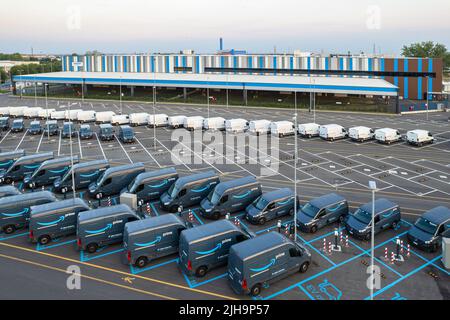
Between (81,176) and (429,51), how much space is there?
114 metres

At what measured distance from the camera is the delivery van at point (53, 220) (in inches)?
789

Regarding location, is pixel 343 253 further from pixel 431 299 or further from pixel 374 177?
pixel 374 177

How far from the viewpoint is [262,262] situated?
15.8m

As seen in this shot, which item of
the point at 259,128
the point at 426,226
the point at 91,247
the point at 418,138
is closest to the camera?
the point at 91,247

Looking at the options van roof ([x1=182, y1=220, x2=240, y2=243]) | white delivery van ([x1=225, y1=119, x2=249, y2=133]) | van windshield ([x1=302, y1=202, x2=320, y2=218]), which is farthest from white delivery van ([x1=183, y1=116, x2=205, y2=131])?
van roof ([x1=182, y1=220, x2=240, y2=243])

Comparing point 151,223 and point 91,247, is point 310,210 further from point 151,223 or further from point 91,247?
point 91,247

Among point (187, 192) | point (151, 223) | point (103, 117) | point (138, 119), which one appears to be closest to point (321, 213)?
point (187, 192)

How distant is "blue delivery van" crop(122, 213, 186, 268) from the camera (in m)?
17.7


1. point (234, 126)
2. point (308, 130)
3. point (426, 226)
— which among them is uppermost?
point (234, 126)

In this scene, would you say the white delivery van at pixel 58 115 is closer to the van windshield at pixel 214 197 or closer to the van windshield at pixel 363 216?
the van windshield at pixel 214 197

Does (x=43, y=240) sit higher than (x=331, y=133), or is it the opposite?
(x=331, y=133)

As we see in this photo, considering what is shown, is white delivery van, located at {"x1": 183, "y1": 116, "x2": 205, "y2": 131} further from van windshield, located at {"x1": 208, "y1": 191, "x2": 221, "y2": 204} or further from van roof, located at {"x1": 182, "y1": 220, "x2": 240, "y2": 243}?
van roof, located at {"x1": 182, "y1": 220, "x2": 240, "y2": 243}

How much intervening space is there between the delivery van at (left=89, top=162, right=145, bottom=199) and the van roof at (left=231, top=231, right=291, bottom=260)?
12899 millimetres

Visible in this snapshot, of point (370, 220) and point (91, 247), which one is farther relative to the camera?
point (370, 220)
